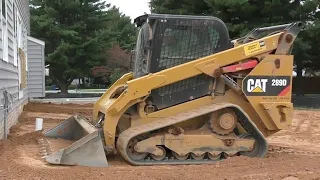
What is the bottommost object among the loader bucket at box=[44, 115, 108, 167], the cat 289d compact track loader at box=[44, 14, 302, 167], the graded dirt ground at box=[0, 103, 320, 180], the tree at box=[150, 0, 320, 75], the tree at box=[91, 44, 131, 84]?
the graded dirt ground at box=[0, 103, 320, 180]

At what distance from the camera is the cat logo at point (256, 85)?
8.36m

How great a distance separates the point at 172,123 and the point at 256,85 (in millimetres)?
1725

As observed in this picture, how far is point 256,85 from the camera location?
8383mm

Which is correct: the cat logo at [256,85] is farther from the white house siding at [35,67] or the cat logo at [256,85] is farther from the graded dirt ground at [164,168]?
the white house siding at [35,67]

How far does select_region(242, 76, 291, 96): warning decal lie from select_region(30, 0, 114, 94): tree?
3070 centimetres

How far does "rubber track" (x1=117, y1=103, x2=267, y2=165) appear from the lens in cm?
763

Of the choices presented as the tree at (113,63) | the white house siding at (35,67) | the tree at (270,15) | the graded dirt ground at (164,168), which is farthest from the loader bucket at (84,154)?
the tree at (113,63)

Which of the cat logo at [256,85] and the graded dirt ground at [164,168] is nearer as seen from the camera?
the graded dirt ground at [164,168]

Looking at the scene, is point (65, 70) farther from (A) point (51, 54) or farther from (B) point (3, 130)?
(B) point (3, 130)

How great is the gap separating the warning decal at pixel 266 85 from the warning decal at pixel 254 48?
44 cm

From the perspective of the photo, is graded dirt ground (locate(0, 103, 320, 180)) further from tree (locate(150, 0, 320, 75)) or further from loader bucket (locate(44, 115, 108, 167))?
tree (locate(150, 0, 320, 75))

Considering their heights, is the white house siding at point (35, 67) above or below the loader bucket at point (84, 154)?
above

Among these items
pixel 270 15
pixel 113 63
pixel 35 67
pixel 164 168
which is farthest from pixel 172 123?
pixel 113 63

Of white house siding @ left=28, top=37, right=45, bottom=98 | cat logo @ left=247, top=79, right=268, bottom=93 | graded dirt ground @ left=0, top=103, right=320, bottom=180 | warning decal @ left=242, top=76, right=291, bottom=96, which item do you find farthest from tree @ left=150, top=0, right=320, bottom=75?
cat logo @ left=247, top=79, right=268, bottom=93
